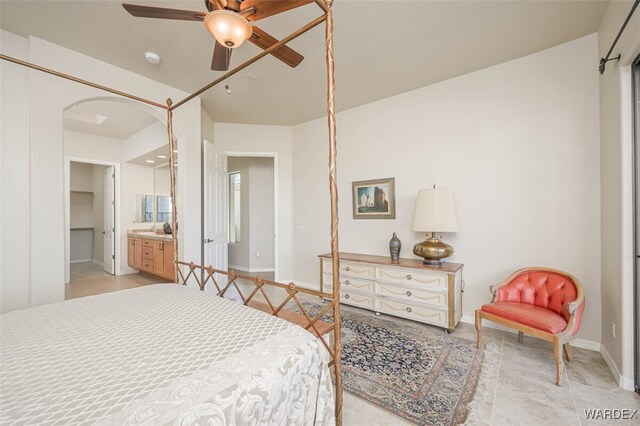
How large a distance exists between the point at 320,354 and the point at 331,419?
319 mm

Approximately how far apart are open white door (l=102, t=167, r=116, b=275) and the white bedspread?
192 inches

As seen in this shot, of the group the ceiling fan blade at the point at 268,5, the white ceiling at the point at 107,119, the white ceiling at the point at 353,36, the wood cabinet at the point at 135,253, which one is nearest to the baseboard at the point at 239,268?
the wood cabinet at the point at 135,253

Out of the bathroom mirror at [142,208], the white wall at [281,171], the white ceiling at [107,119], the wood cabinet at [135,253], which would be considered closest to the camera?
the white ceiling at [107,119]

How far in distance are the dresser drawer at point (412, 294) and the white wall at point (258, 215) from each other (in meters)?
3.39

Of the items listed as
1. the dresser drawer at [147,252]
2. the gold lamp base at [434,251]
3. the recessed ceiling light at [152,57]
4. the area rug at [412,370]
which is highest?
the recessed ceiling light at [152,57]

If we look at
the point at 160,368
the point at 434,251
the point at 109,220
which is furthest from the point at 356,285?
the point at 109,220

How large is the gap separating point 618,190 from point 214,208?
13.3 ft

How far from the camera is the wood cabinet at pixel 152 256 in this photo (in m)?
4.42

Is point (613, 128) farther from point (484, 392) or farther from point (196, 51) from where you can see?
point (196, 51)

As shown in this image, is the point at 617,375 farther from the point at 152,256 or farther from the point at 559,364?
the point at 152,256

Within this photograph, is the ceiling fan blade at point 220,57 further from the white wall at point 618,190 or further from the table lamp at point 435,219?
the white wall at point 618,190

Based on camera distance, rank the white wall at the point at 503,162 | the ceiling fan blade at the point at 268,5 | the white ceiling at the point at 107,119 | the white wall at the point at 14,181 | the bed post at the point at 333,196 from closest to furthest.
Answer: the bed post at the point at 333,196 → the ceiling fan blade at the point at 268,5 → the white wall at the point at 14,181 → the white wall at the point at 503,162 → the white ceiling at the point at 107,119

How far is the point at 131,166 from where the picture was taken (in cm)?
558

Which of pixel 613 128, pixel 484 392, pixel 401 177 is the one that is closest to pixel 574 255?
pixel 613 128
